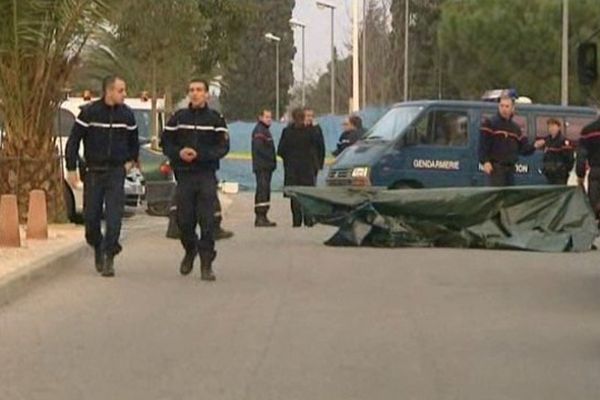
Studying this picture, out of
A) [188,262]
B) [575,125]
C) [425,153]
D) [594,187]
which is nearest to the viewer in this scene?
[188,262]

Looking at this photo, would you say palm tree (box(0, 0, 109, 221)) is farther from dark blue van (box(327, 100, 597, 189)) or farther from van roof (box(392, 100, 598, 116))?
van roof (box(392, 100, 598, 116))

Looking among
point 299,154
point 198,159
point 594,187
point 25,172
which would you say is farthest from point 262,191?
point 198,159

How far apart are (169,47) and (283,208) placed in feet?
29.5

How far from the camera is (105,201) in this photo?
1501cm

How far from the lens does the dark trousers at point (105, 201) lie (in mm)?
14875

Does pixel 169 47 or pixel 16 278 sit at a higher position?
pixel 169 47

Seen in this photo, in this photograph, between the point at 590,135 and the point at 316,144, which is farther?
the point at 316,144

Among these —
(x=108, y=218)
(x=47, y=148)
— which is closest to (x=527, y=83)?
(x=47, y=148)

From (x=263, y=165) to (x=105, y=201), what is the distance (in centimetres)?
880

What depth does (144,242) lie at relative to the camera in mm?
19719

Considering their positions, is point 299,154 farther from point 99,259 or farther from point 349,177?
point 99,259

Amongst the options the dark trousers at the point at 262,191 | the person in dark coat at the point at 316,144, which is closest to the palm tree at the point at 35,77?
the dark trousers at the point at 262,191

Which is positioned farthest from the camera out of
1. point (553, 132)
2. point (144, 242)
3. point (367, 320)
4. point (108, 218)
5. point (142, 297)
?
point (553, 132)

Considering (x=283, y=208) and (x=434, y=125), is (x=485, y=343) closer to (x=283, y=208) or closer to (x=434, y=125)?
(x=434, y=125)
